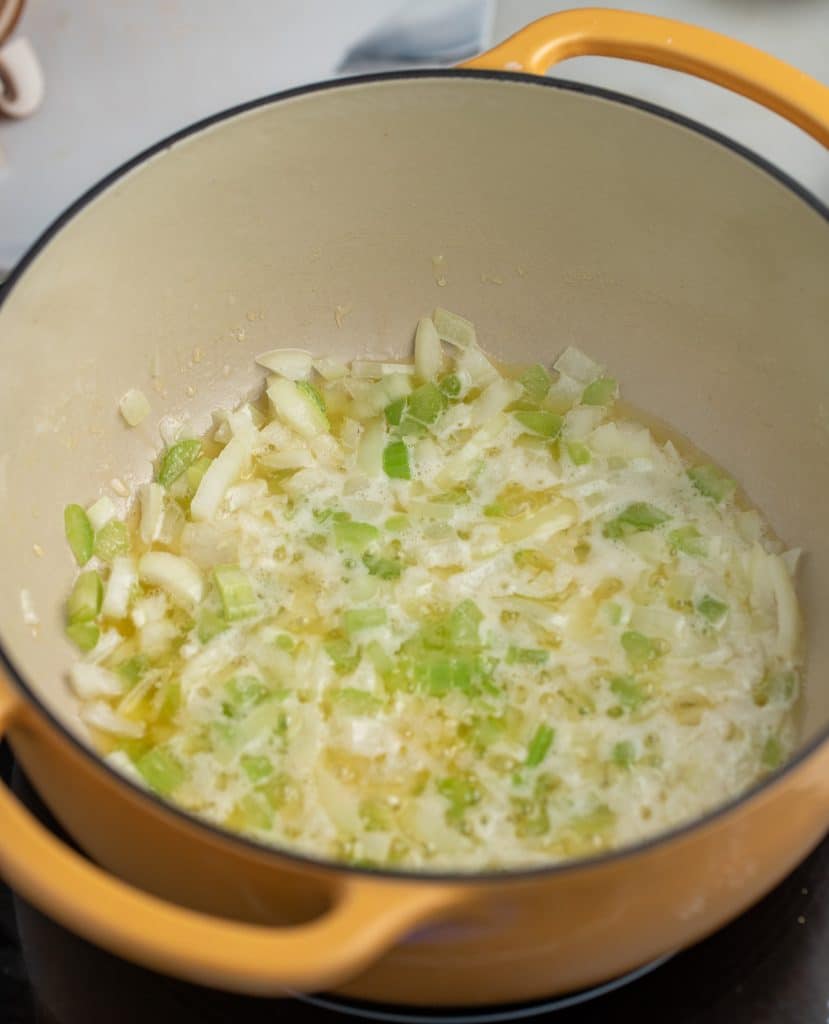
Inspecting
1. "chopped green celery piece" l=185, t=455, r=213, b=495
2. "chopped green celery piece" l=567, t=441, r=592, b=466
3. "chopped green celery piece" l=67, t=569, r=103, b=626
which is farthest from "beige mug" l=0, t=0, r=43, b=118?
"chopped green celery piece" l=567, t=441, r=592, b=466

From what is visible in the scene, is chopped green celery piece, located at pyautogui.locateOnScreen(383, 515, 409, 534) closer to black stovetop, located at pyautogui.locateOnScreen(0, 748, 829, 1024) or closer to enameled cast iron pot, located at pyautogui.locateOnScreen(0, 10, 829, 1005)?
enameled cast iron pot, located at pyautogui.locateOnScreen(0, 10, 829, 1005)

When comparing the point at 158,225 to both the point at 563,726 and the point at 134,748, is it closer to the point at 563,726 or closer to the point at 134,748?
the point at 134,748

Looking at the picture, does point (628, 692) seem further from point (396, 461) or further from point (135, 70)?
point (135, 70)

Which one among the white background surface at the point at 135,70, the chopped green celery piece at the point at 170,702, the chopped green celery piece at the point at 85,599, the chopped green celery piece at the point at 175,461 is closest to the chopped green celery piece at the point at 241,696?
the chopped green celery piece at the point at 170,702

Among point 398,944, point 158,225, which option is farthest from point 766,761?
point 158,225

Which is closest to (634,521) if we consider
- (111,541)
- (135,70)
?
(111,541)

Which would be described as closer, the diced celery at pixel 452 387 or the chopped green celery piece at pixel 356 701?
the chopped green celery piece at pixel 356 701

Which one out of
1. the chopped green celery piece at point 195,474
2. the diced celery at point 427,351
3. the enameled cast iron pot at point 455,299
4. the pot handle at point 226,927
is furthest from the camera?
the diced celery at point 427,351

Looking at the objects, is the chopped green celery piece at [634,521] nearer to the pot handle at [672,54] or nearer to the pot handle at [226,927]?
the pot handle at [672,54]
